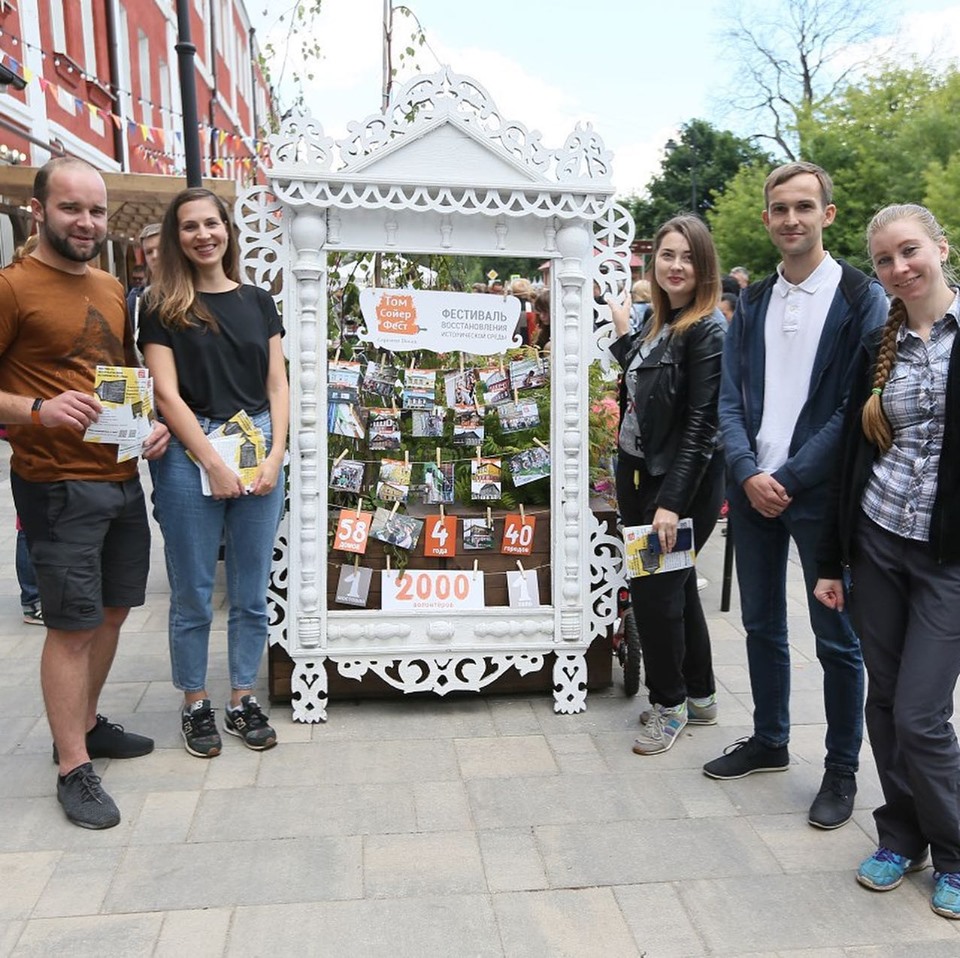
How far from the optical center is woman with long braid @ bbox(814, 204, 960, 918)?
2391 millimetres

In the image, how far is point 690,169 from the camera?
39.6m

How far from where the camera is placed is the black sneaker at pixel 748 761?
321 cm

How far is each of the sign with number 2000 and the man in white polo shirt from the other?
1078 millimetres

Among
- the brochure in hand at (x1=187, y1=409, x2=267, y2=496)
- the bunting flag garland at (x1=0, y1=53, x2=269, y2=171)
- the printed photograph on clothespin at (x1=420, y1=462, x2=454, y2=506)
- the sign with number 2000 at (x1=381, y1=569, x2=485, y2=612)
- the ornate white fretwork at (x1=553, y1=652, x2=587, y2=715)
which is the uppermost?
the bunting flag garland at (x1=0, y1=53, x2=269, y2=171)

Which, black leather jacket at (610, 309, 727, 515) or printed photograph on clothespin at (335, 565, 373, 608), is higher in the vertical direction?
black leather jacket at (610, 309, 727, 515)

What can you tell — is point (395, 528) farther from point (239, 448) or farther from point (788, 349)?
point (788, 349)

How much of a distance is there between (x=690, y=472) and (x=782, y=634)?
622 millimetres

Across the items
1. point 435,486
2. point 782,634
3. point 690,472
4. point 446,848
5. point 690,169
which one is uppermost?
point 690,169

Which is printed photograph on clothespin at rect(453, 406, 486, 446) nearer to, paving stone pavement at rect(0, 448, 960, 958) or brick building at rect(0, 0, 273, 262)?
paving stone pavement at rect(0, 448, 960, 958)

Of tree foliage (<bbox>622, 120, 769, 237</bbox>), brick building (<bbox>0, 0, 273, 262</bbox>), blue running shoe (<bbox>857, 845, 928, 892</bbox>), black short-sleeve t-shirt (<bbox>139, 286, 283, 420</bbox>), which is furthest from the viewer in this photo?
tree foliage (<bbox>622, 120, 769, 237</bbox>)

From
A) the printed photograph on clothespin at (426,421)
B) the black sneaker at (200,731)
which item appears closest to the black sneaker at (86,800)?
the black sneaker at (200,731)

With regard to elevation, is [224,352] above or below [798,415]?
above

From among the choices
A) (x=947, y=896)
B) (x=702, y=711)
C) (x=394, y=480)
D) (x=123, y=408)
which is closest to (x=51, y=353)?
(x=123, y=408)

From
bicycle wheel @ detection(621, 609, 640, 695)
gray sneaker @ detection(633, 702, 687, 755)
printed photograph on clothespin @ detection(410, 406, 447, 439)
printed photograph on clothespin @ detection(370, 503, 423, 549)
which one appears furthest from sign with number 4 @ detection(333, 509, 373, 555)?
gray sneaker @ detection(633, 702, 687, 755)
